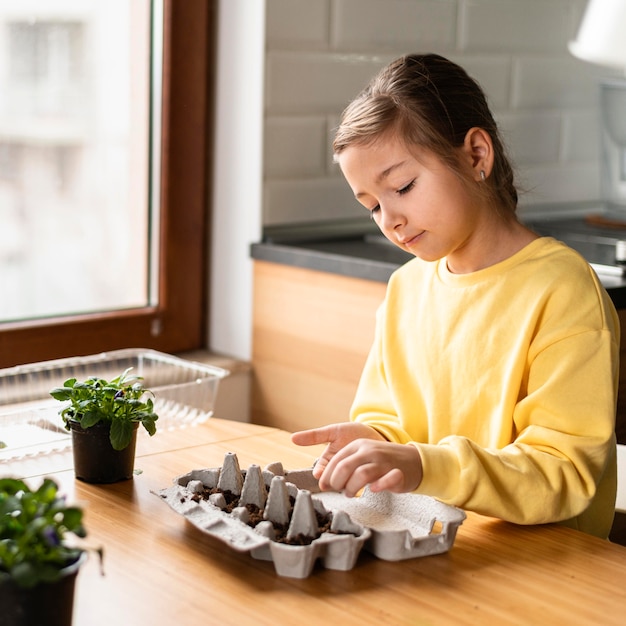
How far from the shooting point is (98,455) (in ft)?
4.15

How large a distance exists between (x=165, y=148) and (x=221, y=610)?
1470mm

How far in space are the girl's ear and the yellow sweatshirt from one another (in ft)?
0.38

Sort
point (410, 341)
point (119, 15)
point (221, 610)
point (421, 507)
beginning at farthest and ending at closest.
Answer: point (119, 15) < point (410, 341) < point (421, 507) < point (221, 610)

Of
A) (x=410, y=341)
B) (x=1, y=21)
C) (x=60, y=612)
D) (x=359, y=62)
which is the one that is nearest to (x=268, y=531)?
(x=60, y=612)

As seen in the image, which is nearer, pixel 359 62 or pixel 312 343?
pixel 312 343

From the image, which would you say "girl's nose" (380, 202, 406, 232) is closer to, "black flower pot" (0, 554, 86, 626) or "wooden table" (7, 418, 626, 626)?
"wooden table" (7, 418, 626, 626)

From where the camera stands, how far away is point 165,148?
226 centimetres

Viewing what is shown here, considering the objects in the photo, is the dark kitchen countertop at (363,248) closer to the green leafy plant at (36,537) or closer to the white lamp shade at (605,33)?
the white lamp shade at (605,33)

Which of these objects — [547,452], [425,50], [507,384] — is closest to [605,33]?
[425,50]

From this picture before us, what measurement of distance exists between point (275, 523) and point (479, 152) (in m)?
0.57

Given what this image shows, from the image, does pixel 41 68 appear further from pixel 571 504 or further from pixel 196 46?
pixel 571 504

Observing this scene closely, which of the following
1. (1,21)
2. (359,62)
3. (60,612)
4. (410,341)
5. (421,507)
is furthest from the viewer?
(359,62)

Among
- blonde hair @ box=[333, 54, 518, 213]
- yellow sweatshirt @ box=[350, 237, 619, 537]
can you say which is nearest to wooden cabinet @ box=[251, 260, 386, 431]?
yellow sweatshirt @ box=[350, 237, 619, 537]

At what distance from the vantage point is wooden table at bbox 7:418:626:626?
3.07 ft
